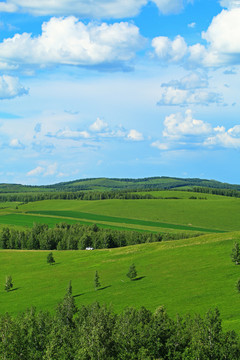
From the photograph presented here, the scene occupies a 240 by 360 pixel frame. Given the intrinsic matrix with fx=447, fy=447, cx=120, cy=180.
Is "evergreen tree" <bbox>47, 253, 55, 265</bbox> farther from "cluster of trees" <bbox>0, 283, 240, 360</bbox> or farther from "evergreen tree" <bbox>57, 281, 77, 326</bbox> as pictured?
"cluster of trees" <bbox>0, 283, 240, 360</bbox>

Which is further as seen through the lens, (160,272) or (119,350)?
(160,272)

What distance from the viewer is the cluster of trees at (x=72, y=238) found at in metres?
169

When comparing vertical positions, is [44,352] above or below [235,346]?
below

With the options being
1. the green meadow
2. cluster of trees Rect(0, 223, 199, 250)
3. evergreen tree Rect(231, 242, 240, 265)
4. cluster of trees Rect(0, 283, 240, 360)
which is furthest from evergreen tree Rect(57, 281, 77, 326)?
cluster of trees Rect(0, 223, 199, 250)

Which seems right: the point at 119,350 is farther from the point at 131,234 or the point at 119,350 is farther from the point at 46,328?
the point at 131,234

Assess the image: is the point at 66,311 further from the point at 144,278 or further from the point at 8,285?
the point at 8,285

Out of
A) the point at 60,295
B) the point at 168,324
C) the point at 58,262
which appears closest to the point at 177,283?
the point at 60,295

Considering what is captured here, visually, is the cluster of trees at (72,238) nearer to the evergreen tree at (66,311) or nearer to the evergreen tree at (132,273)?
the evergreen tree at (132,273)

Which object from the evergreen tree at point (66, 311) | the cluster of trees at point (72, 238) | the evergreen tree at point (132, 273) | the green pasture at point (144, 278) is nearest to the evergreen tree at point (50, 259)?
the green pasture at point (144, 278)

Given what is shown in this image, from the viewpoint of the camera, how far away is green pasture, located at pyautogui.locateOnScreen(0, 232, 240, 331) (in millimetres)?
82125

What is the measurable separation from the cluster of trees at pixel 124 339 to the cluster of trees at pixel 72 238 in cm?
10939

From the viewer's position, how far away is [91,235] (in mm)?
171250

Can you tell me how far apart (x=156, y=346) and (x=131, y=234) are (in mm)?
122886

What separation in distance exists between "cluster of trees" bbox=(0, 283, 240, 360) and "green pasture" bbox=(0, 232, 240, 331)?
11.1 m
